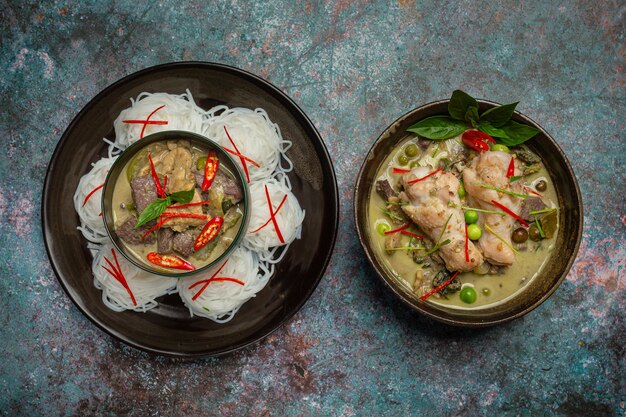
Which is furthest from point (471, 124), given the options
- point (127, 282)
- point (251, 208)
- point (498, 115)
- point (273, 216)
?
point (127, 282)

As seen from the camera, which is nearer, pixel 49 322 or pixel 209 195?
pixel 209 195

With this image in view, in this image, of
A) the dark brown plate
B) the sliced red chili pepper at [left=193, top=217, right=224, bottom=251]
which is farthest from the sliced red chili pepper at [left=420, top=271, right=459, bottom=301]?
the sliced red chili pepper at [left=193, top=217, right=224, bottom=251]

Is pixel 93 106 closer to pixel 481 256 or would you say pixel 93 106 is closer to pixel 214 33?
pixel 214 33

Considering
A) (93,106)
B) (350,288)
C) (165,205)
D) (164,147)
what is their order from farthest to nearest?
(350,288) → (93,106) → (164,147) → (165,205)

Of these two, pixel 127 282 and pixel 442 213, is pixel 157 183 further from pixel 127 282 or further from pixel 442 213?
pixel 442 213

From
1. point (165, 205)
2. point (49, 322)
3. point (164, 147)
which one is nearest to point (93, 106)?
point (164, 147)

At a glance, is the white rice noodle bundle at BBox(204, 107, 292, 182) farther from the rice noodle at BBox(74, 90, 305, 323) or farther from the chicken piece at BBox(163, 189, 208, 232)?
the chicken piece at BBox(163, 189, 208, 232)
